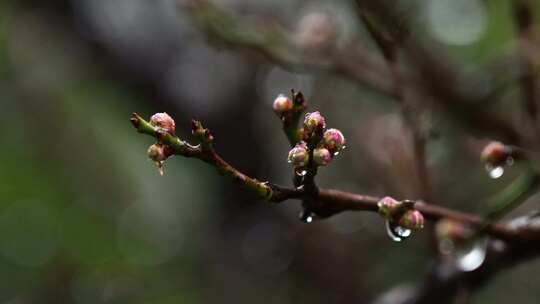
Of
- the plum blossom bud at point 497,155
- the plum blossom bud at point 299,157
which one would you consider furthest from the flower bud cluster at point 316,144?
the plum blossom bud at point 497,155

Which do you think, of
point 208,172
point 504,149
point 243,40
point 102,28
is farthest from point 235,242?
point 504,149

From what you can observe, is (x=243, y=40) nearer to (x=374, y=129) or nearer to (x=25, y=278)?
(x=374, y=129)

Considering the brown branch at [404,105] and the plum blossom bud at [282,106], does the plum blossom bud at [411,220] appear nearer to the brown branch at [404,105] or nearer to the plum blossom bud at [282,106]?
the plum blossom bud at [282,106]

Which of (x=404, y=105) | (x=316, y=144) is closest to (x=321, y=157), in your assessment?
(x=316, y=144)

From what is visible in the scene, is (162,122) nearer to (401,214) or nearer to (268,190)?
(268,190)

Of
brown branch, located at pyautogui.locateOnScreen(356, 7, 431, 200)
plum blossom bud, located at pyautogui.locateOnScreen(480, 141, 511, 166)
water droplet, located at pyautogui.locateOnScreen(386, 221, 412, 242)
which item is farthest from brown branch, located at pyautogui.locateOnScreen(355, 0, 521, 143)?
water droplet, located at pyautogui.locateOnScreen(386, 221, 412, 242)

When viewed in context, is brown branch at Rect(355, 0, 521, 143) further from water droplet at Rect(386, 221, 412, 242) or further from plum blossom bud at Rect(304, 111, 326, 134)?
plum blossom bud at Rect(304, 111, 326, 134)
